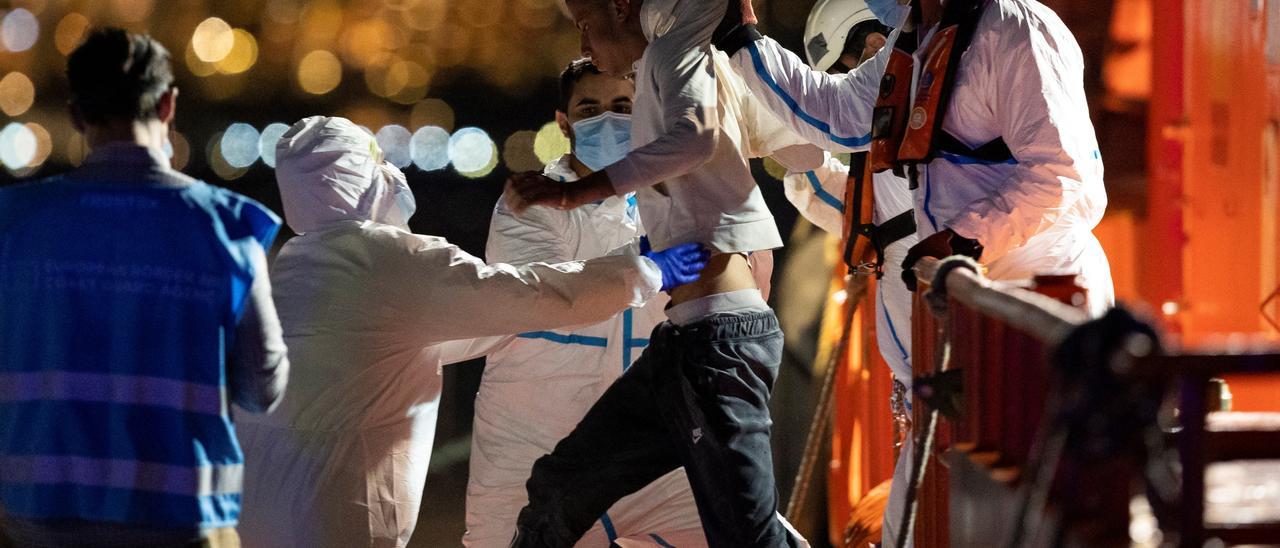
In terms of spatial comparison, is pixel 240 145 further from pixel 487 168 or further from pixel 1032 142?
pixel 1032 142

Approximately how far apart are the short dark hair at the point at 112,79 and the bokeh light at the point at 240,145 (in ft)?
15.1

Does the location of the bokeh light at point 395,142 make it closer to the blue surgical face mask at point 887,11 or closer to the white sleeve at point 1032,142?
the blue surgical face mask at point 887,11

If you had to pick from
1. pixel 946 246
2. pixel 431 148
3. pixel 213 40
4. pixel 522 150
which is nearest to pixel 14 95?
pixel 213 40

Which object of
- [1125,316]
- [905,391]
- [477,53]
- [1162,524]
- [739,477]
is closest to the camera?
[1125,316]

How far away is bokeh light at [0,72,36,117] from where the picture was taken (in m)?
8.03

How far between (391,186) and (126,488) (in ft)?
3.93

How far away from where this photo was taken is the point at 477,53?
6.64 m

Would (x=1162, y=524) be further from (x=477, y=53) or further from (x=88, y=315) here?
(x=477, y=53)

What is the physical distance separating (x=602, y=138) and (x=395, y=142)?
346 centimetres

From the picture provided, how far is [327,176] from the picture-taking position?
9.62 feet

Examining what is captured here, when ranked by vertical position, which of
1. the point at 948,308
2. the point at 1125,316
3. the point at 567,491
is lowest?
the point at 567,491

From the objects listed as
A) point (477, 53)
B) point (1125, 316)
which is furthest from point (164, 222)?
point (477, 53)

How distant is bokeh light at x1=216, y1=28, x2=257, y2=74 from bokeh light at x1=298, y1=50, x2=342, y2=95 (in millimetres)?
255

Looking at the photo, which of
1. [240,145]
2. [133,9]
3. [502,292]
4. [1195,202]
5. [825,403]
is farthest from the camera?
[133,9]
